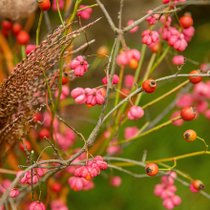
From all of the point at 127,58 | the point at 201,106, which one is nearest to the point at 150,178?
the point at 201,106

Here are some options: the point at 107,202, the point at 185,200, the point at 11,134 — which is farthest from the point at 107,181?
the point at 11,134

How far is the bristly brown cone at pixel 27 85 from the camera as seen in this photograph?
1.02m

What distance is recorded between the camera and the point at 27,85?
42.4 inches

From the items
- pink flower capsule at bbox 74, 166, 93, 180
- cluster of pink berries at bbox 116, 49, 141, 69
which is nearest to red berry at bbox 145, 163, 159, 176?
pink flower capsule at bbox 74, 166, 93, 180

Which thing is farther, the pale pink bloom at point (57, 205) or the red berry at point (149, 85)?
the pale pink bloom at point (57, 205)

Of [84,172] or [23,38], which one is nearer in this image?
[84,172]

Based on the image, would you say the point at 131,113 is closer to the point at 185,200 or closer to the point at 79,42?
the point at 185,200

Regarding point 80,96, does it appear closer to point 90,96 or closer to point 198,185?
point 90,96

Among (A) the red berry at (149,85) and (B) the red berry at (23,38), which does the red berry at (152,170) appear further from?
(B) the red berry at (23,38)

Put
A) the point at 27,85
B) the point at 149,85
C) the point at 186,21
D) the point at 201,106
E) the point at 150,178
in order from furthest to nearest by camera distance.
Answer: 1. the point at 150,178
2. the point at 201,106
3. the point at 186,21
4. the point at 27,85
5. the point at 149,85

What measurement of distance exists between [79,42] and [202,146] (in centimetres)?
88

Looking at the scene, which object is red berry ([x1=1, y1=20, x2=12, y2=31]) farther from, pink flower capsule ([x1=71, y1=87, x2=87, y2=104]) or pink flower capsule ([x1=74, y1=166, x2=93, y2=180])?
pink flower capsule ([x1=74, y1=166, x2=93, y2=180])

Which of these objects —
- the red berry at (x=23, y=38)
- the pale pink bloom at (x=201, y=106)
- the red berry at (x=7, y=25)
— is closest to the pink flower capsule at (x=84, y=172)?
the red berry at (x=23, y=38)

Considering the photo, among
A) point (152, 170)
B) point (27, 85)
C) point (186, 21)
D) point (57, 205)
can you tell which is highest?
point (27, 85)
